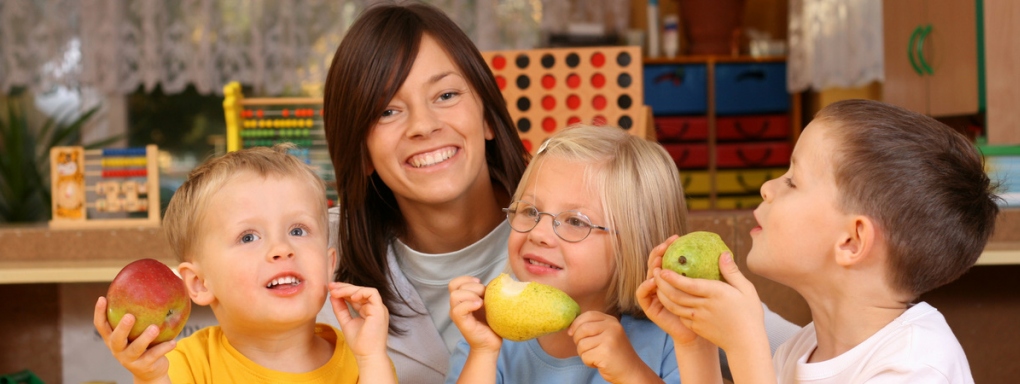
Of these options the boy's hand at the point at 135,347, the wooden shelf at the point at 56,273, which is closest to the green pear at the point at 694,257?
the boy's hand at the point at 135,347

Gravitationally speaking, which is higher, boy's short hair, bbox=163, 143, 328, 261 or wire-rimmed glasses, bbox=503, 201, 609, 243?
boy's short hair, bbox=163, 143, 328, 261

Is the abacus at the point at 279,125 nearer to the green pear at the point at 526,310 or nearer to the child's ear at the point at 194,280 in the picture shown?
the child's ear at the point at 194,280

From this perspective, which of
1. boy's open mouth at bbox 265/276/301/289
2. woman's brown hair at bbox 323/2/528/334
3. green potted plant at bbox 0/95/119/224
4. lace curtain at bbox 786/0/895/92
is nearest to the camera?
boy's open mouth at bbox 265/276/301/289

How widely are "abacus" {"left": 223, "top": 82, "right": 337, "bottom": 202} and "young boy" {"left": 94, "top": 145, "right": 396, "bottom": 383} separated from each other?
43.5 inches

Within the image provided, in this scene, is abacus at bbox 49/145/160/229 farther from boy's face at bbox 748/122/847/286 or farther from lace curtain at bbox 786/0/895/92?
lace curtain at bbox 786/0/895/92

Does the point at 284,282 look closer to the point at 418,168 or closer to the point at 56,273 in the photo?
the point at 418,168

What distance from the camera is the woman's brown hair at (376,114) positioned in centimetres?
162

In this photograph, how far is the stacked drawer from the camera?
217 inches

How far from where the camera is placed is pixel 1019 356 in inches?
91.0

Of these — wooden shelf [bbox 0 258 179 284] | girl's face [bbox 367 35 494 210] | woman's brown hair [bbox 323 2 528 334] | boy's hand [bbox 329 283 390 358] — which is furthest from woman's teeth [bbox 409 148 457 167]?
wooden shelf [bbox 0 258 179 284]

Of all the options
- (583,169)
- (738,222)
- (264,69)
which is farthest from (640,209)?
(264,69)

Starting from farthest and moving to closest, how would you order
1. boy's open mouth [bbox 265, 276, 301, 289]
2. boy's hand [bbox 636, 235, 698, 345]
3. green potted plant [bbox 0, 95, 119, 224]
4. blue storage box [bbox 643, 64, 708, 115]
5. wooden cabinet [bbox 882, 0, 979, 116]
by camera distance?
blue storage box [bbox 643, 64, 708, 115] → green potted plant [bbox 0, 95, 119, 224] → wooden cabinet [bbox 882, 0, 979, 116] → boy's open mouth [bbox 265, 276, 301, 289] → boy's hand [bbox 636, 235, 698, 345]

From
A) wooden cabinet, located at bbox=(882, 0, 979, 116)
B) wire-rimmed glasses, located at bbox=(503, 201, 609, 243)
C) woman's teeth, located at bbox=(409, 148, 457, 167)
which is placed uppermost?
wooden cabinet, located at bbox=(882, 0, 979, 116)

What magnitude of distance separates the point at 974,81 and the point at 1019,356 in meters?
1.18
